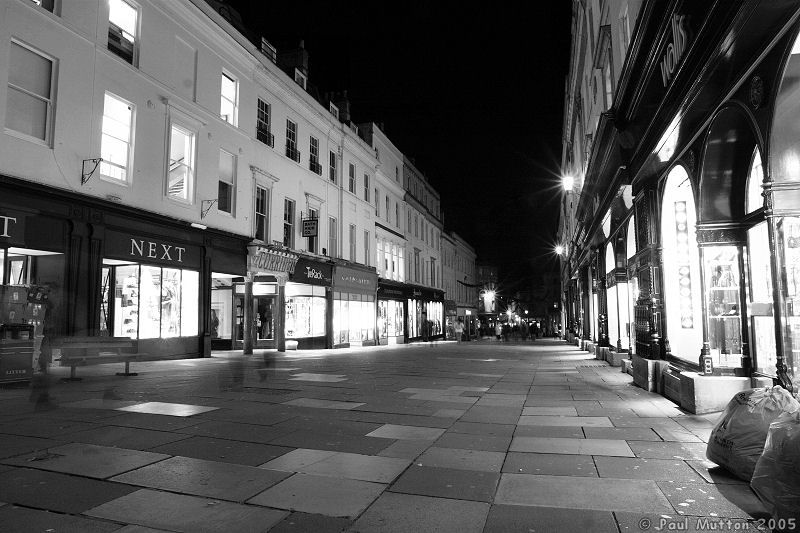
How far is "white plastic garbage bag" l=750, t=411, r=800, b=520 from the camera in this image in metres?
3.00

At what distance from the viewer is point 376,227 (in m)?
31.9

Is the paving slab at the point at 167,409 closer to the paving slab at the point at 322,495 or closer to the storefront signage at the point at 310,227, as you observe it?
the paving slab at the point at 322,495

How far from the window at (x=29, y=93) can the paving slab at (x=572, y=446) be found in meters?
12.6

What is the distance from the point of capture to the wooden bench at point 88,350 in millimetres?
10117

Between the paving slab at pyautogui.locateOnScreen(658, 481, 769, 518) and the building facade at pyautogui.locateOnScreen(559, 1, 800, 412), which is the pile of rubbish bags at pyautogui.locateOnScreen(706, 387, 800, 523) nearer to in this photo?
the paving slab at pyautogui.locateOnScreen(658, 481, 769, 518)

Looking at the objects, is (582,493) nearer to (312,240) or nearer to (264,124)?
(264,124)

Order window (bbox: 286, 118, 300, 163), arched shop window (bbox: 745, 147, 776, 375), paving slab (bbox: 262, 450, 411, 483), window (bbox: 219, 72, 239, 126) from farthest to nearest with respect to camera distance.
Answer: window (bbox: 286, 118, 300, 163), window (bbox: 219, 72, 239, 126), arched shop window (bbox: 745, 147, 776, 375), paving slab (bbox: 262, 450, 411, 483)

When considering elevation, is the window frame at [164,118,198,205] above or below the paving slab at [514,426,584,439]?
above

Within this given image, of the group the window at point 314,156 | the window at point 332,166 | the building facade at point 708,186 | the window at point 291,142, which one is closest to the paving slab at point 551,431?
the building facade at point 708,186

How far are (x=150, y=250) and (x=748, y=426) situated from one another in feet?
49.2

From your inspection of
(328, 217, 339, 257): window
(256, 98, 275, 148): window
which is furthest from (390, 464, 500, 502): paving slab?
(328, 217, 339, 257): window

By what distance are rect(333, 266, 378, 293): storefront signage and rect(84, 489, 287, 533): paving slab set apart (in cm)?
2182

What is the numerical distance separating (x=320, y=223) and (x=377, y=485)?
21.5 meters

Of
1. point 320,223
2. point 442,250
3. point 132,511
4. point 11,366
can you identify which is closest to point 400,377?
point 11,366
